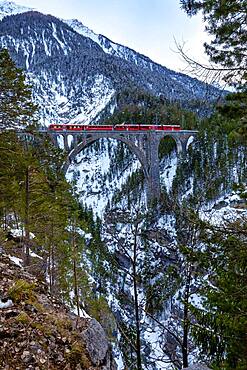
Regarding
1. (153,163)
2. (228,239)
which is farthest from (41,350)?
(153,163)

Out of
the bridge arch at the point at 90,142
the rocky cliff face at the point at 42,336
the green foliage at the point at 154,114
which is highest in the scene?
the green foliage at the point at 154,114

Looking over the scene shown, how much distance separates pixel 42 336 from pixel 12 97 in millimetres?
8279

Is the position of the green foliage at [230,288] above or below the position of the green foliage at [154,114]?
below

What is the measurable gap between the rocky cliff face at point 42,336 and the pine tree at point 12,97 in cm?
630

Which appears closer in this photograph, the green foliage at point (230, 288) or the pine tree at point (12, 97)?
the green foliage at point (230, 288)

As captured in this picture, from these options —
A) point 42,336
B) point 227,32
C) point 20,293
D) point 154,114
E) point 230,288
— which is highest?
point 154,114

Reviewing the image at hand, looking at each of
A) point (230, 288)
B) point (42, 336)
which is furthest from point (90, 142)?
point (230, 288)

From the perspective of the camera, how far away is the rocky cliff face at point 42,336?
4.42 meters

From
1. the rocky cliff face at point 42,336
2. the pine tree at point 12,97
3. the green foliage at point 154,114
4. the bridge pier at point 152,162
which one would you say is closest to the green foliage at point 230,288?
the rocky cliff face at point 42,336

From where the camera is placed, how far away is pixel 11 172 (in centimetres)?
1258

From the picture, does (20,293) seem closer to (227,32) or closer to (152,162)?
(227,32)

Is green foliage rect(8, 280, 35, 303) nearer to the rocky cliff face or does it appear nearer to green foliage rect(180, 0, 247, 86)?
the rocky cliff face

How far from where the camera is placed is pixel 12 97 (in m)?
10.9

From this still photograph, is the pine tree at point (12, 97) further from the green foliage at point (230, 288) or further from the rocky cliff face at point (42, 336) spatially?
the green foliage at point (230, 288)
